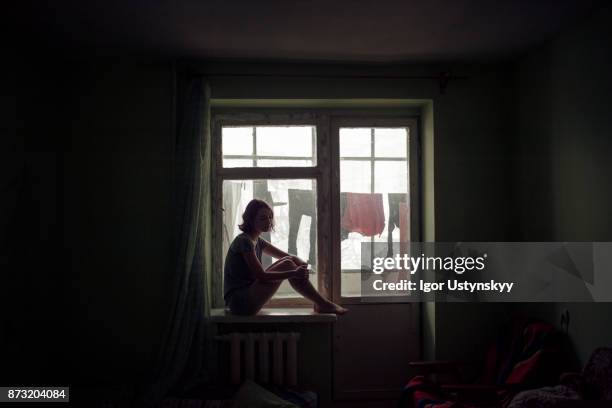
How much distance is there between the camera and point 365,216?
385 cm

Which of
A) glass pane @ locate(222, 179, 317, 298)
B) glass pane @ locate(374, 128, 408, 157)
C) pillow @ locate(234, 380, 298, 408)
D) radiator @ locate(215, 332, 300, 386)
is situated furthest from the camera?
glass pane @ locate(374, 128, 408, 157)

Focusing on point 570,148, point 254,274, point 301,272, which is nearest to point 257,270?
point 254,274

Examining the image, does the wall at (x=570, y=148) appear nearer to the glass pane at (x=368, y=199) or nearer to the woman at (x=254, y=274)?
the glass pane at (x=368, y=199)

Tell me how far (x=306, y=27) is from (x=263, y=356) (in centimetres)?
219

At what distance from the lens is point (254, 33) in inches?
120

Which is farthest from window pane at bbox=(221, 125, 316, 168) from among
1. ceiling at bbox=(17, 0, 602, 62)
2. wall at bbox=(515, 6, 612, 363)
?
wall at bbox=(515, 6, 612, 363)

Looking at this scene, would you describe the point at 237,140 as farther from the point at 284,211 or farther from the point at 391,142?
the point at 391,142

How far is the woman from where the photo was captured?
135 inches

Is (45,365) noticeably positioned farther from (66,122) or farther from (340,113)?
(340,113)

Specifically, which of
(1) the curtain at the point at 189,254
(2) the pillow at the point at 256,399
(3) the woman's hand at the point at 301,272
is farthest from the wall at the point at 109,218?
(3) the woman's hand at the point at 301,272

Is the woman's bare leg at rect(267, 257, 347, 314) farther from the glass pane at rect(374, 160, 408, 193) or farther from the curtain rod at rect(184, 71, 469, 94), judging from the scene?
the curtain rod at rect(184, 71, 469, 94)

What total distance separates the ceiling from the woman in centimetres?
113

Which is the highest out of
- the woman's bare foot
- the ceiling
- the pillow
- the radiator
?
the ceiling

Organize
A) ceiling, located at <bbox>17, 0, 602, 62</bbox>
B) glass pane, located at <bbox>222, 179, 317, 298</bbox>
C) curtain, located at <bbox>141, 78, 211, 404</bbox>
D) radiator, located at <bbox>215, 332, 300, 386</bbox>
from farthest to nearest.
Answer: glass pane, located at <bbox>222, 179, 317, 298</bbox>, radiator, located at <bbox>215, 332, 300, 386</bbox>, curtain, located at <bbox>141, 78, 211, 404</bbox>, ceiling, located at <bbox>17, 0, 602, 62</bbox>
